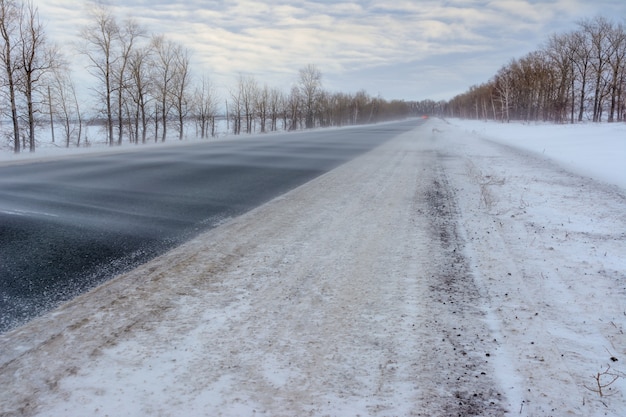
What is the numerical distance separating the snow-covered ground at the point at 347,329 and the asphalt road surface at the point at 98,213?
18.6 inches

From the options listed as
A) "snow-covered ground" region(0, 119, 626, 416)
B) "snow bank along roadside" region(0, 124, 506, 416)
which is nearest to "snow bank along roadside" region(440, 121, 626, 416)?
"snow-covered ground" region(0, 119, 626, 416)

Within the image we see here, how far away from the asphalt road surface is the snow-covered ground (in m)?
0.47

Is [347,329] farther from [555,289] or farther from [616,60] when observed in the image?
[616,60]

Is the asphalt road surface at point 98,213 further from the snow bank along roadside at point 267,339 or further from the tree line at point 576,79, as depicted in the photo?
the tree line at point 576,79

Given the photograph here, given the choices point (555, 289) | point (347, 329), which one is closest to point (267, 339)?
point (347, 329)

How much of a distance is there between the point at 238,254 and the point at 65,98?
62.8 metres

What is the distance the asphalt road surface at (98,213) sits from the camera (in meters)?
4.26

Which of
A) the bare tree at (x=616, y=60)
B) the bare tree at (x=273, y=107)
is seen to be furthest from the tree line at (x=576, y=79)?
the bare tree at (x=273, y=107)

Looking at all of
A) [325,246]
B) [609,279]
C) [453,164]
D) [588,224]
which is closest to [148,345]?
[325,246]

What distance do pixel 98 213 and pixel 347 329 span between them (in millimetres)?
5605

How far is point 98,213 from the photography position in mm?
7098

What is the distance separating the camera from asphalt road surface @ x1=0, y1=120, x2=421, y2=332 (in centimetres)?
426

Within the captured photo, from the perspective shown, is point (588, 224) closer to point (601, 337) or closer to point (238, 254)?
point (601, 337)

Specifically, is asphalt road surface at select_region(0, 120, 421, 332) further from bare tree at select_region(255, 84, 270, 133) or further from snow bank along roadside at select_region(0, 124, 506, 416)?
bare tree at select_region(255, 84, 270, 133)
